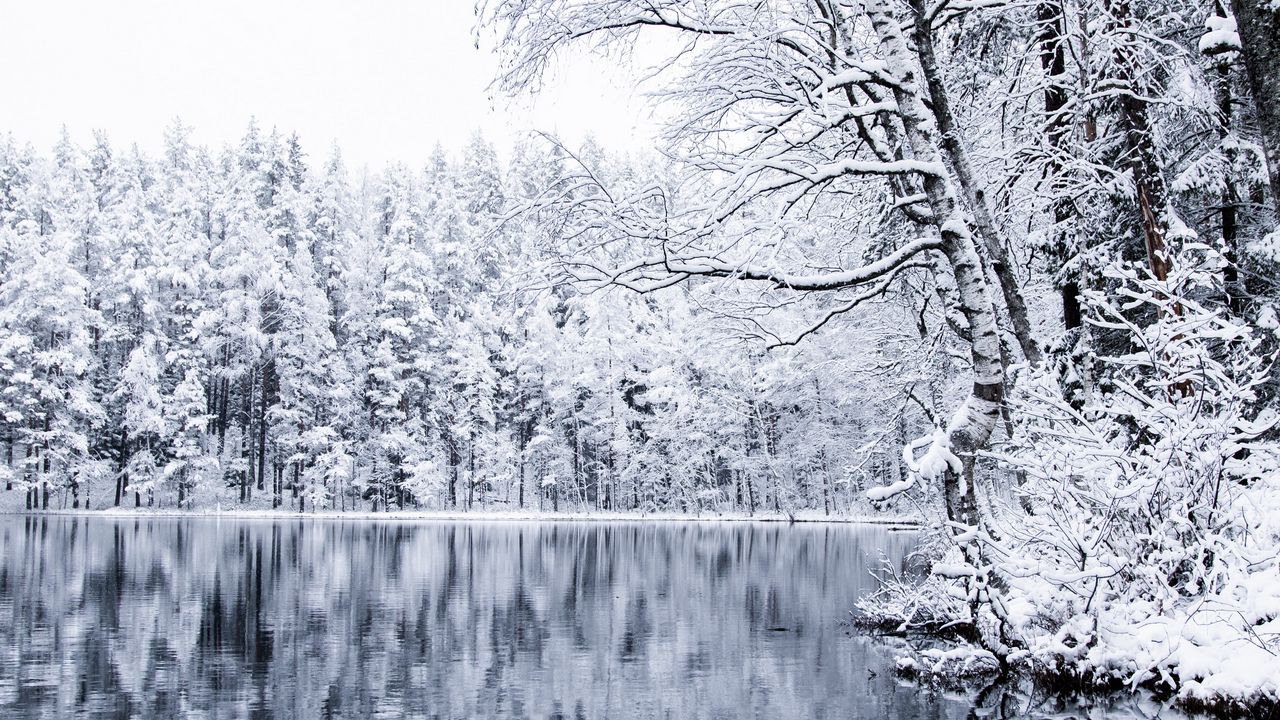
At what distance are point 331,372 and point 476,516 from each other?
10.5 meters

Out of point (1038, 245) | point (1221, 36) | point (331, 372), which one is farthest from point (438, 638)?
point (331, 372)

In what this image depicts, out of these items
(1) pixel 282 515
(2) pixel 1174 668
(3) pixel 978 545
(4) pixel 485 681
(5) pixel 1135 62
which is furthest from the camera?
(1) pixel 282 515

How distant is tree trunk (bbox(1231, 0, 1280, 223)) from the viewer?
541 cm

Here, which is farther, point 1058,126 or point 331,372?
point 331,372

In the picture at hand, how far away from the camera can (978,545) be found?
859 cm

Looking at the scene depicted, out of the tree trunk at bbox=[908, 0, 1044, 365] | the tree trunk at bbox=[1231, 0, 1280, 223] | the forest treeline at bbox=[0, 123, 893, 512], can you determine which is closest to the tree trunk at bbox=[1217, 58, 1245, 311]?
the tree trunk at bbox=[908, 0, 1044, 365]

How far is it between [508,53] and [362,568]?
1447 cm

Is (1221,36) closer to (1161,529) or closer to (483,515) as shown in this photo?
(1161,529)

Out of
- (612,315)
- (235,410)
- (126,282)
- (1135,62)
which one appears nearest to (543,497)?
(612,315)

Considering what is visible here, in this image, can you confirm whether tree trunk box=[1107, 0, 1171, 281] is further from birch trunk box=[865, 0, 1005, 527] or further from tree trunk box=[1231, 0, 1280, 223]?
tree trunk box=[1231, 0, 1280, 223]

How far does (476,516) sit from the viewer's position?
1934 inches

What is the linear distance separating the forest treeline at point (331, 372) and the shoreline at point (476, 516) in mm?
1416

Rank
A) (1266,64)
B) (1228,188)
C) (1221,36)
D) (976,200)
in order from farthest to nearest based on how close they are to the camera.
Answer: (1228,188)
(1221,36)
(976,200)
(1266,64)

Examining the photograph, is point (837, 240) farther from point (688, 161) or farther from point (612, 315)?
point (612, 315)
